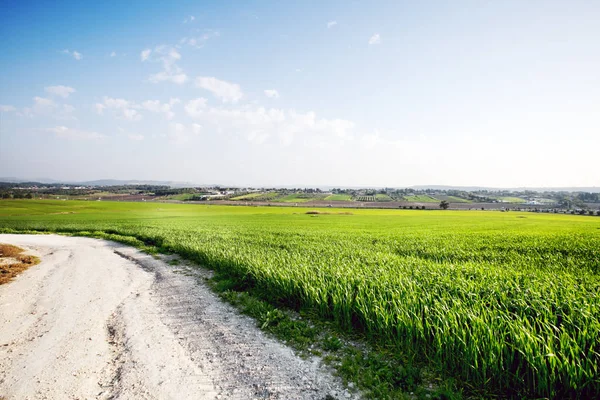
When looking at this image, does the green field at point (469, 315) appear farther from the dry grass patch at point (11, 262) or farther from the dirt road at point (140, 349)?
the dry grass patch at point (11, 262)

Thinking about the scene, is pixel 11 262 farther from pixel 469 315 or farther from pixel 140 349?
pixel 469 315

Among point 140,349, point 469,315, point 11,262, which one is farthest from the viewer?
point 11,262

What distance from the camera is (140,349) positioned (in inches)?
243

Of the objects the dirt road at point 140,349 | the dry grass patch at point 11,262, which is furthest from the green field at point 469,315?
the dry grass patch at point 11,262

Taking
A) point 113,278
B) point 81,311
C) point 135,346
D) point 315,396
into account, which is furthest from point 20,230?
point 315,396

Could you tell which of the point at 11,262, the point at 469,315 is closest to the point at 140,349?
the point at 469,315

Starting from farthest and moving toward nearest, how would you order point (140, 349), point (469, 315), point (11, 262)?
point (11, 262)
point (140, 349)
point (469, 315)

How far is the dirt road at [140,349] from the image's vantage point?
4820 mm

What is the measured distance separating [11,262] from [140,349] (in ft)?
54.7

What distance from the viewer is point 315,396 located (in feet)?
14.9

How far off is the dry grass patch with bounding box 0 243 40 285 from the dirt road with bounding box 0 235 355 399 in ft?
7.87

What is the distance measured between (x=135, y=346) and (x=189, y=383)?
2.32 metres

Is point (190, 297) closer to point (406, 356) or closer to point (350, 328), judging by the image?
point (350, 328)

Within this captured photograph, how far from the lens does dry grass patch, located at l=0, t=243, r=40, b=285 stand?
13.1 metres
